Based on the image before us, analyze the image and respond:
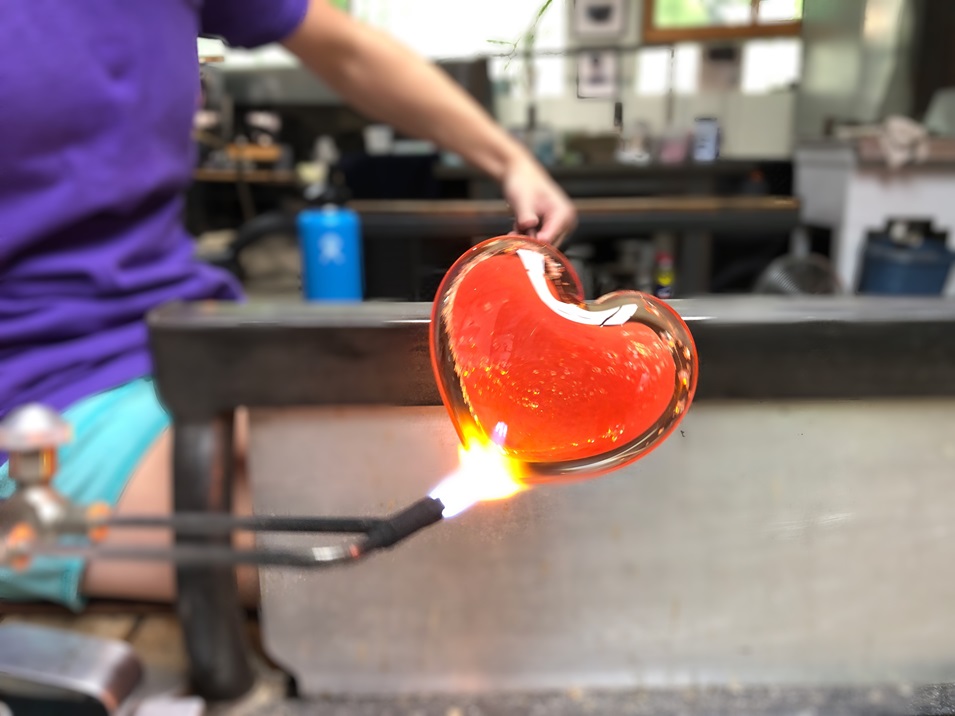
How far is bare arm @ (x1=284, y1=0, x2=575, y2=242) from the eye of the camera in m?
0.29

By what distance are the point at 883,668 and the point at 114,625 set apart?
32 cm

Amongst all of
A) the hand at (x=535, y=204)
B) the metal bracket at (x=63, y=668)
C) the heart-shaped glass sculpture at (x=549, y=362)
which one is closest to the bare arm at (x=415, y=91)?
the hand at (x=535, y=204)

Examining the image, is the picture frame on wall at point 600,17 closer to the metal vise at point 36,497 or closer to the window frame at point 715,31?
the window frame at point 715,31

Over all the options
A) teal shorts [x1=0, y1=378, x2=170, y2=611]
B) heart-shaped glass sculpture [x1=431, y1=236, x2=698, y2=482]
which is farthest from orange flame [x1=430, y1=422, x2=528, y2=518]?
teal shorts [x1=0, y1=378, x2=170, y2=611]

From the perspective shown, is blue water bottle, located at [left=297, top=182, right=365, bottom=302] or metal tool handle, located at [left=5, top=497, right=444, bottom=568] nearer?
metal tool handle, located at [left=5, top=497, right=444, bottom=568]

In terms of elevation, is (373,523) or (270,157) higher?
(270,157)

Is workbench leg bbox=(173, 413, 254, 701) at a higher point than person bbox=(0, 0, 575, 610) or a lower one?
lower

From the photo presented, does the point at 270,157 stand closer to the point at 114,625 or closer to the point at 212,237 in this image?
the point at 212,237

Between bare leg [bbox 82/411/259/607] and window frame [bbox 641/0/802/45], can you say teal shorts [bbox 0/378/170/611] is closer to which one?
bare leg [bbox 82/411/259/607]

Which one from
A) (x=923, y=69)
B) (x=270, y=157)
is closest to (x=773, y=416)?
(x=923, y=69)

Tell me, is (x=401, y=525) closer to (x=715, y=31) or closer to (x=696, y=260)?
(x=715, y=31)

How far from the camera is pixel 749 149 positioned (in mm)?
297

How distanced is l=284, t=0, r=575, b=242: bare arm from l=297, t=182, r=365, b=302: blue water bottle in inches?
2.8

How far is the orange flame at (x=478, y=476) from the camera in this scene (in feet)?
0.51
